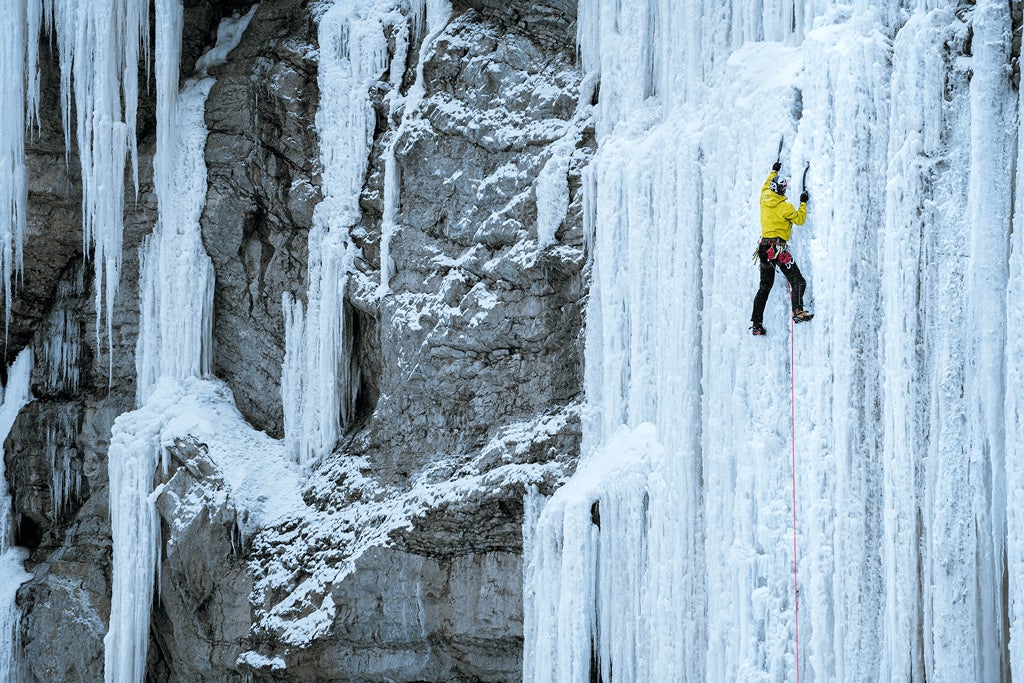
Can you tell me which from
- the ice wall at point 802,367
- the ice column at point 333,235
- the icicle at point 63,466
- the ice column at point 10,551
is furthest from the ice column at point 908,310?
the ice column at point 10,551

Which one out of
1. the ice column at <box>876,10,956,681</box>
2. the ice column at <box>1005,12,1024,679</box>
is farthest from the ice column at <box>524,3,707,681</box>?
the ice column at <box>1005,12,1024,679</box>

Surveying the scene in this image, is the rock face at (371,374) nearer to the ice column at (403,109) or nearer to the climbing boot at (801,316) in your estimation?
the ice column at (403,109)

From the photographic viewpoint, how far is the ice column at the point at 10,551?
521 inches

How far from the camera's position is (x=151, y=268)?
13133mm

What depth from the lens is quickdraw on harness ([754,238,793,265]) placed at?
26.8 ft

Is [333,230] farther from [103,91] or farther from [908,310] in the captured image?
[908,310]

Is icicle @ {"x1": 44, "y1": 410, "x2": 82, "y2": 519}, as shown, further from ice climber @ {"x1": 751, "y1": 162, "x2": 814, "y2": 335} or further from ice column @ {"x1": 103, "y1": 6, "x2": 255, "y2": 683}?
ice climber @ {"x1": 751, "y1": 162, "x2": 814, "y2": 335}

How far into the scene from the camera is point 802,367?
8.23 meters

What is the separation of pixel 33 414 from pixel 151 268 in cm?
241

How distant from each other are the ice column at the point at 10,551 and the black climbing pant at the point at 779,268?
9399 mm

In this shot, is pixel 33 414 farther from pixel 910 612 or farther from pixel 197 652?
pixel 910 612

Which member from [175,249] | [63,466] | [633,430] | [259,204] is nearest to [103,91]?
[175,249]

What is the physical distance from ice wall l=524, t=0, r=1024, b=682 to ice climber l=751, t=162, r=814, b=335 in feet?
0.36

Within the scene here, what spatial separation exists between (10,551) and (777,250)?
1002 centimetres
